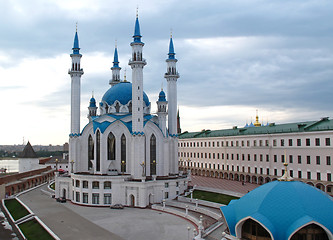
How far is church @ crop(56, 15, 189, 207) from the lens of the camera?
37094 millimetres

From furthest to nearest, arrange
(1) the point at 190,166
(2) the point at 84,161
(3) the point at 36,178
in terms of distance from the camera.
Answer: (1) the point at 190,166 → (3) the point at 36,178 → (2) the point at 84,161

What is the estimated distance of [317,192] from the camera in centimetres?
1875

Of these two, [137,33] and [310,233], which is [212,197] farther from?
[137,33]

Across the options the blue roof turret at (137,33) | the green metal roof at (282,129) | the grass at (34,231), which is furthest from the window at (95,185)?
the green metal roof at (282,129)

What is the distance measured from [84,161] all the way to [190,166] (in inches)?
1072

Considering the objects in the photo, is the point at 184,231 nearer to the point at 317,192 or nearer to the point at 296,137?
the point at 317,192

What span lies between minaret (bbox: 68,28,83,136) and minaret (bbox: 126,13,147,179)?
922 cm

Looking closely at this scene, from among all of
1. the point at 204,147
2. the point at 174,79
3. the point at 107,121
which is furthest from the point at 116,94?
the point at 204,147

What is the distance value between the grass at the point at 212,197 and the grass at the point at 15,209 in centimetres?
1878

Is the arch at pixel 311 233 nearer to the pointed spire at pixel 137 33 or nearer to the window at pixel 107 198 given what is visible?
the window at pixel 107 198

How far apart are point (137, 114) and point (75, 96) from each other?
11.1 m

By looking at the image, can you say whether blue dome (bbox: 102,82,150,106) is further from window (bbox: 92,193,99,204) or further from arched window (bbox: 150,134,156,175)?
window (bbox: 92,193,99,204)

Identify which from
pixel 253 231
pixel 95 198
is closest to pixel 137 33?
pixel 95 198

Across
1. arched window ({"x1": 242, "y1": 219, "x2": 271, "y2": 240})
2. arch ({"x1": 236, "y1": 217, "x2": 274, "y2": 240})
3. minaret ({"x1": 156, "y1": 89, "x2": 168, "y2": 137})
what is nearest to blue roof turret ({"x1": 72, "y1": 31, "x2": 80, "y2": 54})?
minaret ({"x1": 156, "y1": 89, "x2": 168, "y2": 137})
